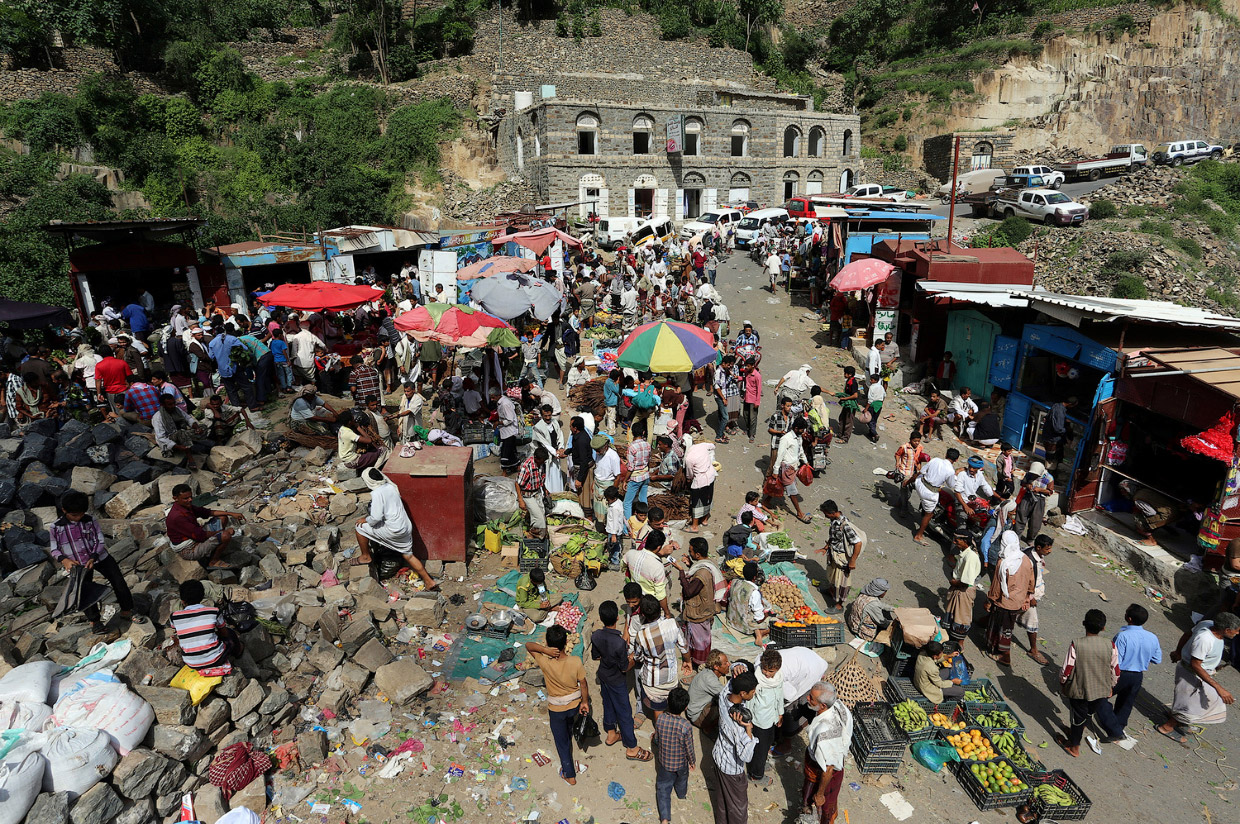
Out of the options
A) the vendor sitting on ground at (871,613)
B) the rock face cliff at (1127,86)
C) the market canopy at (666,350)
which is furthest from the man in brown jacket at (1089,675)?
the rock face cliff at (1127,86)

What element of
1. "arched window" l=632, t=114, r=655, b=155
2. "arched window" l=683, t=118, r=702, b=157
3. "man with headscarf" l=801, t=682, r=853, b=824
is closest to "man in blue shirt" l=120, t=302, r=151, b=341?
"man with headscarf" l=801, t=682, r=853, b=824

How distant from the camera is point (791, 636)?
591 centimetres

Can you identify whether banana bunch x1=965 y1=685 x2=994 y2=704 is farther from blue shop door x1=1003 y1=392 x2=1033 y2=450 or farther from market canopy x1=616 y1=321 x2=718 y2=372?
blue shop door x1=1003 y1=392 x2=1033 y2=450

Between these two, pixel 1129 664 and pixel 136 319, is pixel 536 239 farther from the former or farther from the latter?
pixel 1129 664

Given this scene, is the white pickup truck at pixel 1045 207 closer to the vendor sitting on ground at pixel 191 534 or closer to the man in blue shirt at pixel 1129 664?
the man in blue shirt at pixel 1129 664

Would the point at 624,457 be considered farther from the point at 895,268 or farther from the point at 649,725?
the point at 895,268

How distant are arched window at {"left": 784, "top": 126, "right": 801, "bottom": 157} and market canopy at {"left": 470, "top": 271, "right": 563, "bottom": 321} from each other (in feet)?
103

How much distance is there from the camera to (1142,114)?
4350 cm

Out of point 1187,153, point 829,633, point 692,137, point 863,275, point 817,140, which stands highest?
point 817,140

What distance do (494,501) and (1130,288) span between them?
Result: 879 inches

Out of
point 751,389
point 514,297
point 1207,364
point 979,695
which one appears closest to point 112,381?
point 514,297

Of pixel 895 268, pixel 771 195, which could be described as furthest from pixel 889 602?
pixel 771 195

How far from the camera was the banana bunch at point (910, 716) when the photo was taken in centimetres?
508

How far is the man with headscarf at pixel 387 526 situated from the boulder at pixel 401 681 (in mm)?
1260
